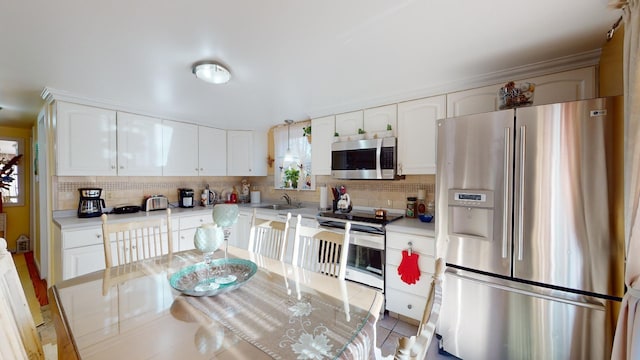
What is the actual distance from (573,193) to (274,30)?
6.12 feet

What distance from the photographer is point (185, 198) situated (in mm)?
3479

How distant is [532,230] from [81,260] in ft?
11.8

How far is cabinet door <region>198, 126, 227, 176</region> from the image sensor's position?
355cm

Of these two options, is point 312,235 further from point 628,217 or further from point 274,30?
point 628,217

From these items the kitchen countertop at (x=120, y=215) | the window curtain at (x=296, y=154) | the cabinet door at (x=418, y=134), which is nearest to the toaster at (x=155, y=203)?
the kitchen countertop at (x=120, y=215)

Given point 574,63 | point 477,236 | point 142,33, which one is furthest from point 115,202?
point 574,63

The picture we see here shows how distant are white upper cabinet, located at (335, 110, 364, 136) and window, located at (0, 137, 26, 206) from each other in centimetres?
528

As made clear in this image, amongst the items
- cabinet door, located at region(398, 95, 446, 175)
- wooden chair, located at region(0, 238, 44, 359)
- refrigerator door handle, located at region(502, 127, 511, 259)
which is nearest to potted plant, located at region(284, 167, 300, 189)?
cabinet door, located at region(398, 95, 446, 175)

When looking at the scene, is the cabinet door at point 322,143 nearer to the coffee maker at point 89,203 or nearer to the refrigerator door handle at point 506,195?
the refrigerator door handle at point 506,195

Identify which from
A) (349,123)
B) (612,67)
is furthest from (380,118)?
(612,67)

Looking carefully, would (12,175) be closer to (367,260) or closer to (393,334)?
(367,260)

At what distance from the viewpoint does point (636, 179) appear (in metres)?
1.05

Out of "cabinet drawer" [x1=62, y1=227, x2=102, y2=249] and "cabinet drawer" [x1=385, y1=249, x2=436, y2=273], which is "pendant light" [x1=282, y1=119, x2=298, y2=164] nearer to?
"cabinet drawer" [x1=385, y1=249, x2=436, y2=273]

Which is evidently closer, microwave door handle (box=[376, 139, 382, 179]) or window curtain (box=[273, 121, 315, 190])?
microwave door handle (box=[376, 139, 382, 179])
